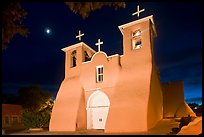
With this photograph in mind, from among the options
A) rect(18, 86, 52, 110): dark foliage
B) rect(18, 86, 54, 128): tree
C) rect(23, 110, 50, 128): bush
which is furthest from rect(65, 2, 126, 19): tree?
rect(18, 86, 52, 110): dark foliage

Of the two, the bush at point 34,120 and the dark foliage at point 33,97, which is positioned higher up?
the dark foliage at point 33,97

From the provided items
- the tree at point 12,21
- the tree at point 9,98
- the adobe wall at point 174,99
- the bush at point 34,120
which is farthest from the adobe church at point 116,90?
the tree at point 9,98

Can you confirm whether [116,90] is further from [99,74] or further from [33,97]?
[33,97]

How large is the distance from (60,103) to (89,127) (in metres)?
3.42

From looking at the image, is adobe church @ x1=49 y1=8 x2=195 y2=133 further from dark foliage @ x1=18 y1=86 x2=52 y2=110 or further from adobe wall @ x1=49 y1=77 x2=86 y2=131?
dark foliage @ x1=18 y1=86 x2=52 y2=110

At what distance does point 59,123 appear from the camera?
2002 cm

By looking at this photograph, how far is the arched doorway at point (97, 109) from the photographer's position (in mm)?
19234

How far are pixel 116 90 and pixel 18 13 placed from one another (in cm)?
1186

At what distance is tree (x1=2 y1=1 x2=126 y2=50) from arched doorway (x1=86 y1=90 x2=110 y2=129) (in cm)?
1257

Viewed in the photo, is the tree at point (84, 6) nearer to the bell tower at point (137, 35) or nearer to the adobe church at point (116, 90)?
the adobe church at point (116, 90)

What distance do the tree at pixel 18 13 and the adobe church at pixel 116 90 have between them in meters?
10.1

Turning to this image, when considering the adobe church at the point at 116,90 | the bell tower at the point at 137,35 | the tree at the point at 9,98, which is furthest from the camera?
the tree at the point at 9,98

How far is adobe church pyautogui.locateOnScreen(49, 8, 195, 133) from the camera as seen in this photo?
639 inches

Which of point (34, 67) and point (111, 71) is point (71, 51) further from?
point (34, 67)
